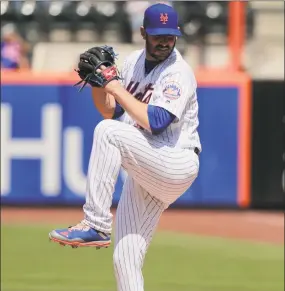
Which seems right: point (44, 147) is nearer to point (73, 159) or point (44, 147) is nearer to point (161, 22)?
point (73, 159)

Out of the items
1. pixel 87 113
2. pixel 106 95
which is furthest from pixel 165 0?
pixel 106 95

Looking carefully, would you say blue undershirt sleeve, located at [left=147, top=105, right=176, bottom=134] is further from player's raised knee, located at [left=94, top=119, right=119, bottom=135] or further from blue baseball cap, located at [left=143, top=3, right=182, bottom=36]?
blue baseball cap, located at [left=143, top=3, right=182, bottom=36]

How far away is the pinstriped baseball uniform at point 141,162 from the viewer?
192 inches

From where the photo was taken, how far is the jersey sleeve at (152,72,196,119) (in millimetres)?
4926

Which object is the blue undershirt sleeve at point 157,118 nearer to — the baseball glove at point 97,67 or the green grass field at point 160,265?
the baseball glove at point 97,67

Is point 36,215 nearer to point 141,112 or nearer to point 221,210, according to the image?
point 221,210

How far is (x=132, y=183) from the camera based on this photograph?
5.37 meters

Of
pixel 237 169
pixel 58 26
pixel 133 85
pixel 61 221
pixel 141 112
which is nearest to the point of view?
pixel 141 112

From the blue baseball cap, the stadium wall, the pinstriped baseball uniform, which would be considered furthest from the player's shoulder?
the stadium wall

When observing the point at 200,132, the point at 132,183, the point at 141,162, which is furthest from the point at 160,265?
the point at 141,162

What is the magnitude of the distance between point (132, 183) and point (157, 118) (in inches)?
23.6

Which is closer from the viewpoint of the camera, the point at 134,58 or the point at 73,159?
the point at 134,58

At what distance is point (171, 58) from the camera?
5145 millimetres

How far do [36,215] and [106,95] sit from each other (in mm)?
6746
